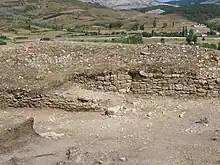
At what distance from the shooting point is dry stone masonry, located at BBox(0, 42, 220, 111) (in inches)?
524

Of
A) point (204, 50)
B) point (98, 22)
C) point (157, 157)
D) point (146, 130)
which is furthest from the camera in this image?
point (98, 22)

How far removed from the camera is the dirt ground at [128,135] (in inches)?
372

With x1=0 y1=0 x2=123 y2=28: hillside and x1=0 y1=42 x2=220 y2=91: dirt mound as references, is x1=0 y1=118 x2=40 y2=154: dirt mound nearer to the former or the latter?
x1=0 y1=42 x2=220 y2=91: dirt mound

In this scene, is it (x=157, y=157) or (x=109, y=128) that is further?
(x=109, y=128)

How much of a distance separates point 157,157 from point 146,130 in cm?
192

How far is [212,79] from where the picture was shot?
13.3m

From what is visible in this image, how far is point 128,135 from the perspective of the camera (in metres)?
11.0

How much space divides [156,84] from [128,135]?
10.1 ft


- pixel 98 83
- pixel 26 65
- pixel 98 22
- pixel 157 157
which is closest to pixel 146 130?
pixel 157 157

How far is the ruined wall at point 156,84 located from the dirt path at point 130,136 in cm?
32

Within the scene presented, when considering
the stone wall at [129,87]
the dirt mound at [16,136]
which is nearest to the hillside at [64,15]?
the stone wall at [129,87]

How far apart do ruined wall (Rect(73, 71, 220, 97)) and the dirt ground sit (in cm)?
27

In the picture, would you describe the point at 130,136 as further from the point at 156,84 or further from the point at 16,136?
the point at 156,84

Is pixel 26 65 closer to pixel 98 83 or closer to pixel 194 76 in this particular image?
pixel 98 83
